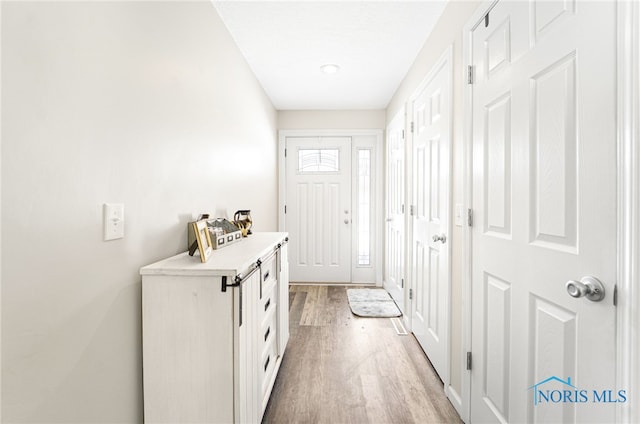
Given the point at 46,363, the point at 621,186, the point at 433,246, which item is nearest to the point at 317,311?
the point at 433,246

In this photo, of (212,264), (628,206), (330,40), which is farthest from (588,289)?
(330,40)

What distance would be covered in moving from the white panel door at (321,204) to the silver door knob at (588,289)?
3.35 m

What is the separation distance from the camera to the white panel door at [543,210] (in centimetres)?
82

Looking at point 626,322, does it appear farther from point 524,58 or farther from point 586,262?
point 524,58

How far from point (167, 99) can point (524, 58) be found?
1503mm

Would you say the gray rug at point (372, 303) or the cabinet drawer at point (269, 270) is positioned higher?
the cabinet drawer at point (269, 270)

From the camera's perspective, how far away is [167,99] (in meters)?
1.38

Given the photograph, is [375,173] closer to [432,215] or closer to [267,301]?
[432,215]

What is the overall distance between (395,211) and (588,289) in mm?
2663

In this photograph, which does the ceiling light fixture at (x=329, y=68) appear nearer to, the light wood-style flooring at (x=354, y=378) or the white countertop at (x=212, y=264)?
the white countertop at (x=212, y=264)

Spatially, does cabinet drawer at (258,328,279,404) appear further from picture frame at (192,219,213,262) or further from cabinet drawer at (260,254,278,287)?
picture frame at (192,219,213,262)

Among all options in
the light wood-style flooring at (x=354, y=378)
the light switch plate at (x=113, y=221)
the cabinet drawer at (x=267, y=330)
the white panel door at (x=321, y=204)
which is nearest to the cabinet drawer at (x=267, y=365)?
the cabinet drawer at (x=267, y=330)

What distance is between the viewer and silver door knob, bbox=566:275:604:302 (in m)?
0.81

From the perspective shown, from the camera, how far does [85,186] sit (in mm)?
922
